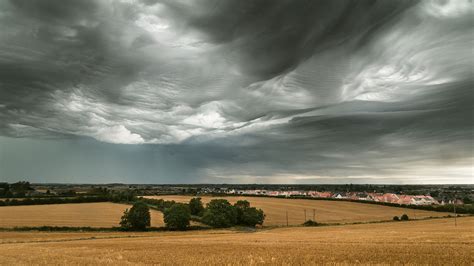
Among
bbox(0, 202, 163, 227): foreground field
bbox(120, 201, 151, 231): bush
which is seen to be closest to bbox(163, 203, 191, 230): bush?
bbox(120, 201, 151, 231): bush

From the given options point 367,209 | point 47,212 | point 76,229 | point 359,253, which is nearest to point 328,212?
point 367,209

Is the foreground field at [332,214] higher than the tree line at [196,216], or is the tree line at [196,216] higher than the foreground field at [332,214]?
the tree line at [196,216]

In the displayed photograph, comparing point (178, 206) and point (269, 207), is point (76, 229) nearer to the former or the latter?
point (178, 206)

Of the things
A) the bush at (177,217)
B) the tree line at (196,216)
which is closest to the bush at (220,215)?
the tree line at (196,216)

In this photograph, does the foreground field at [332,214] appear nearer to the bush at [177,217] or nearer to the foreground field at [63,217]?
the bush at [177,217]

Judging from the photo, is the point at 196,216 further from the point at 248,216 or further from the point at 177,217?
the point at 177,217

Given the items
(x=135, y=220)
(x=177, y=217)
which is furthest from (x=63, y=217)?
(x=177, y=217)
